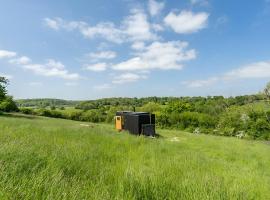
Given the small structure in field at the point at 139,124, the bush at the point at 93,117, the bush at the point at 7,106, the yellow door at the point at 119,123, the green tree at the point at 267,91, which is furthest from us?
the bush at the point at 93,117

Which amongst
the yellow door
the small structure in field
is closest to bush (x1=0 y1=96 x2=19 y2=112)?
the yellow door

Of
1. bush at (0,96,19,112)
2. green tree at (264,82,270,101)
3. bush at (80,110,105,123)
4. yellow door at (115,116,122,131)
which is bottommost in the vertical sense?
bush at (80,110,105,123)

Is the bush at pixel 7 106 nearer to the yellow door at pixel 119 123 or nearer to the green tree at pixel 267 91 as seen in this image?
the yellow door at pixel 119 123

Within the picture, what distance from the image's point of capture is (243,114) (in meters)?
36.6

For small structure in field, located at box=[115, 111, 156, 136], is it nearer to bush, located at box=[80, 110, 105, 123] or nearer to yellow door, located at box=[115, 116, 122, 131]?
yellow door, located at box=[115, 116, 122, 131]

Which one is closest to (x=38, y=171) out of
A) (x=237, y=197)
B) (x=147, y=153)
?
(x=237, y=197)

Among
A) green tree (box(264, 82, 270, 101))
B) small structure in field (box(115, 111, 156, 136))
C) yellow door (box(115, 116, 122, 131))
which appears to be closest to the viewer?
small structure in field (box(115, 111, 156, 136))

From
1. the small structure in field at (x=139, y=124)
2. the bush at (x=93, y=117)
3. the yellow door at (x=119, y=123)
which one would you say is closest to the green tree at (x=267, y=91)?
the small structure in field at (x=139, y=124)

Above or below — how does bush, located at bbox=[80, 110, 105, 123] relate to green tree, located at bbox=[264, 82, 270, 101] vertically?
below

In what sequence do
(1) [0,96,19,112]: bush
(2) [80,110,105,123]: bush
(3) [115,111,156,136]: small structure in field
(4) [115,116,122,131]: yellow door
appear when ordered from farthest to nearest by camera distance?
(2) [80,110,105,123]: bush
(1) [0,96,19,112]: bush
(4) [115,116,122,131]: yellow door
(3) [115,111,156,136]: small structure in field

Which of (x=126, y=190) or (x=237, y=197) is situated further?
(x=126, y=190)

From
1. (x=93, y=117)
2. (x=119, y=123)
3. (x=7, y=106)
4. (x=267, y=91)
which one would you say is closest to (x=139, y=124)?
(x=119, y=123)

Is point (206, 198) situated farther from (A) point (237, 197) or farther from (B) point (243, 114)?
(B) point (243, 114)

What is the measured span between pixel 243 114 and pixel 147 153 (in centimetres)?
3176
